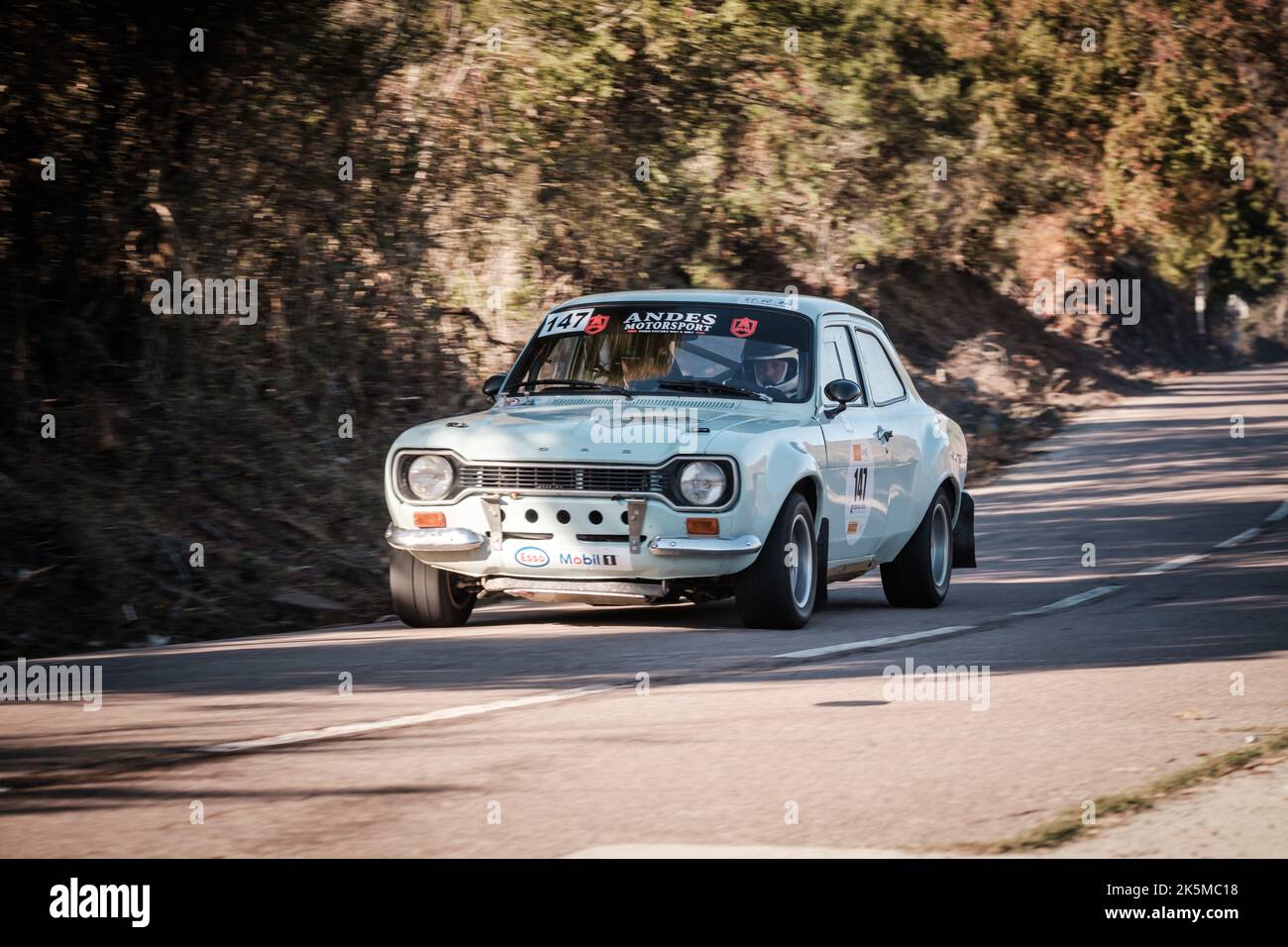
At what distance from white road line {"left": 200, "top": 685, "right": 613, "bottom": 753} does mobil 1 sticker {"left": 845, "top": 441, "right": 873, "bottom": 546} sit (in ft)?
9.87

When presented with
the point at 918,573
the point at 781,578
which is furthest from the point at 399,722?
the point at 918,573

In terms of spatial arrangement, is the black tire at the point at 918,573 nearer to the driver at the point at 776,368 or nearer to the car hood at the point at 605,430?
the driver at the point at 776,368

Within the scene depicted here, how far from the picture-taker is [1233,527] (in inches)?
647

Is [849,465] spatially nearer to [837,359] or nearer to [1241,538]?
[837,359]

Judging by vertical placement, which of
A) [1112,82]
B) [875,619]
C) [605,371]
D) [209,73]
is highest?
[1112,82]

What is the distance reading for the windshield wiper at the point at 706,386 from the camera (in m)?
10.3

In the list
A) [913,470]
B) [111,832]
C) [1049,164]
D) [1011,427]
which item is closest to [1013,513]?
[913,470]

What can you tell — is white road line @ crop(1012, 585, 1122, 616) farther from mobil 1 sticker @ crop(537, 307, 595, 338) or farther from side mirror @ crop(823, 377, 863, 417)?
mobil 1 sticker @ crop(537, 307, 595, 338)

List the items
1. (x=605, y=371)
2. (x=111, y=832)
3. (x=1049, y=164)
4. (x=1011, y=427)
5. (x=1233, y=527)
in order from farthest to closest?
(x=1049, y=164), (x=1011, y=427), (x=1233, y=527), (x=605, y=371), (x=111, y=832)

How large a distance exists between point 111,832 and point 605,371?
5.70 m

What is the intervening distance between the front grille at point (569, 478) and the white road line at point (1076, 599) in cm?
299

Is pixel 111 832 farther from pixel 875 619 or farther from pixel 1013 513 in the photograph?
pixel 1013 513

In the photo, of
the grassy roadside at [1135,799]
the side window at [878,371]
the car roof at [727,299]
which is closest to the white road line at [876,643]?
the side window at [878,371]

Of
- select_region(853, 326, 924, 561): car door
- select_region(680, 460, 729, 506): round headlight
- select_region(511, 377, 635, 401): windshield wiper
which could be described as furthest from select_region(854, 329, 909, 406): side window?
select_region(680, 460, 729, 506): round headlight
